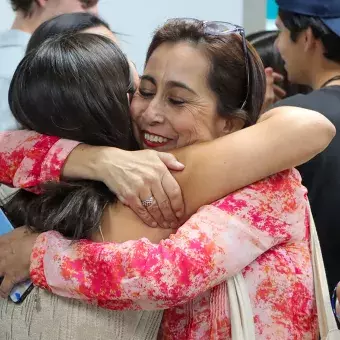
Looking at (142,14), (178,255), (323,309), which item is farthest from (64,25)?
(142,14)

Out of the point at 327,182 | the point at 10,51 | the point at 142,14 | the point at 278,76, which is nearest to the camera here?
the point at 327,182

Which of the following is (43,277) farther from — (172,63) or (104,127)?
(172,63)

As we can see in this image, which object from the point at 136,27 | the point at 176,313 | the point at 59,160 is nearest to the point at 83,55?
the point at 59,160

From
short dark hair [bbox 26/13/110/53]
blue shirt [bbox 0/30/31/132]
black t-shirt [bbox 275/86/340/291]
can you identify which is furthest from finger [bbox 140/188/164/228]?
blue shirt [bbox 0/30/31/132]

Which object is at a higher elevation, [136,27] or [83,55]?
[83,55]

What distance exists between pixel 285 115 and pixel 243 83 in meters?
0.11

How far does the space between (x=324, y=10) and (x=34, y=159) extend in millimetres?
1146

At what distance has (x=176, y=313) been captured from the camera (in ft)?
3.84

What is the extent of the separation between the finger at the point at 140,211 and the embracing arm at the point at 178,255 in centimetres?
7

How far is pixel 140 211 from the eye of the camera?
1.12 metres

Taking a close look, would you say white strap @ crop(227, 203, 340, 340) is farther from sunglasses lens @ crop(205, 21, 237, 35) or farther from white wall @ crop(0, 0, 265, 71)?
white wall @ crop(0, 0, 265, 71)

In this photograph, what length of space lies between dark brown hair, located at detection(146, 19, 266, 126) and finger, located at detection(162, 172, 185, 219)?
0.59 ft

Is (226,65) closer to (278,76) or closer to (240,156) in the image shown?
(240,156)

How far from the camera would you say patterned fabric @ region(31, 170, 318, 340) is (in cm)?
103
